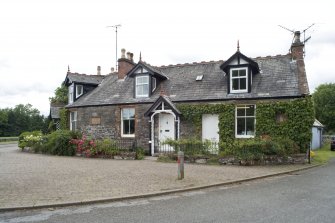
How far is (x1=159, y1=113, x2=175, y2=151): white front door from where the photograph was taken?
68.9ft

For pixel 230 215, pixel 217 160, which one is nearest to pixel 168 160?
pixel 217 160

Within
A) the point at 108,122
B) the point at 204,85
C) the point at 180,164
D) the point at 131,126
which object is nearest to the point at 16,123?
the point at 108,122

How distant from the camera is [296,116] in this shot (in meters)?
17.7

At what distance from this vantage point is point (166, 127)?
2128 centimetres

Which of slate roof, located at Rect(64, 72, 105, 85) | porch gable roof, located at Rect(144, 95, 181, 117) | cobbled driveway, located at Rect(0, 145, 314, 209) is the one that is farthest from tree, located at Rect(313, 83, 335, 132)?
cobbled driveway, located at Rect(0, 145, 314, 209)

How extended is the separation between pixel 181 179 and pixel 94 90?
18.4 metres

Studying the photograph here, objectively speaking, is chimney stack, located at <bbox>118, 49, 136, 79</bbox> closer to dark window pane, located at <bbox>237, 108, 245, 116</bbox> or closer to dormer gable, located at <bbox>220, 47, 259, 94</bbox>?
dormer gable, located at <bbox>220, 47, 259, 94</bbox>

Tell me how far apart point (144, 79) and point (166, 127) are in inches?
176

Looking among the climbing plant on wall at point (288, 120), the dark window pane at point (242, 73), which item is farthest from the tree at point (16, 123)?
the climbing plant on wall at point (288, 120)

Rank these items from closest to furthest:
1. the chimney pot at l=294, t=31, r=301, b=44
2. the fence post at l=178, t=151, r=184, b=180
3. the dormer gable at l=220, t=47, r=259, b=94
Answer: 1. the fence post at l=178, t=151, r=184, b=180
2. the dormer gable at l=220, t=47, r=259, b=94
3. the chimney pot at l=294, t=31, r=301, b=44

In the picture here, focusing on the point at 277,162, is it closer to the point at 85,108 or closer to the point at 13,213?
the point at 13,213

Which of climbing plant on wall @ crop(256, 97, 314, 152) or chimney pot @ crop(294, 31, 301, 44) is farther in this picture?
chimney pot @ crop(294, 31, 301, 44)

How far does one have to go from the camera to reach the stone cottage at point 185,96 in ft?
63.9

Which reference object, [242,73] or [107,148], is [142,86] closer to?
[107,148]
